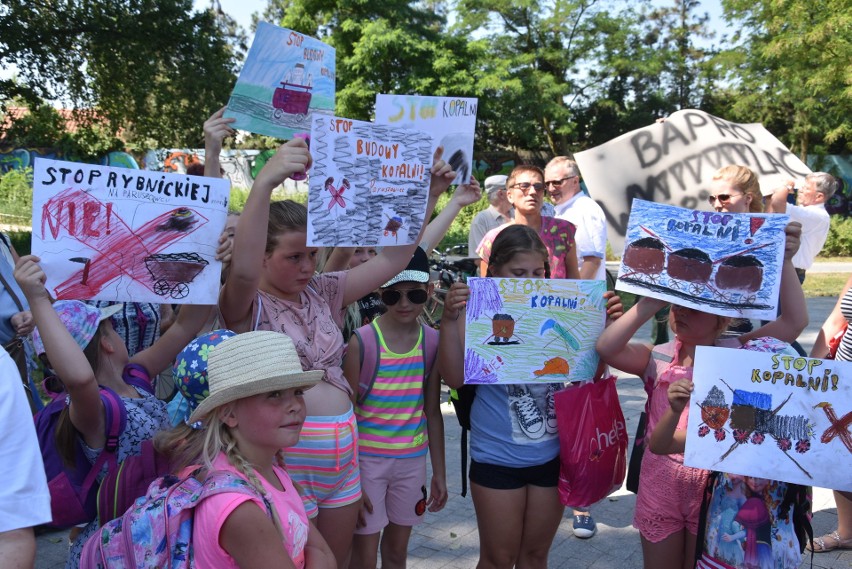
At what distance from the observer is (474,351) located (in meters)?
2.97

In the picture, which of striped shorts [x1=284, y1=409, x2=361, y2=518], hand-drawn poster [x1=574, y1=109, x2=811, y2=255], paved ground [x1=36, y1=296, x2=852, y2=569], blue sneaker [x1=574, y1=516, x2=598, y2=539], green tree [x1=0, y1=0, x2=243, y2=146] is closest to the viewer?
striped shorts [x1=284, y1=409, x2=361, y2=518]

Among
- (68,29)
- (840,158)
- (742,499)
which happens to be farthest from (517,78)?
(742,499)

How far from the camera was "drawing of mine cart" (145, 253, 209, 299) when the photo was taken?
2.65 metres

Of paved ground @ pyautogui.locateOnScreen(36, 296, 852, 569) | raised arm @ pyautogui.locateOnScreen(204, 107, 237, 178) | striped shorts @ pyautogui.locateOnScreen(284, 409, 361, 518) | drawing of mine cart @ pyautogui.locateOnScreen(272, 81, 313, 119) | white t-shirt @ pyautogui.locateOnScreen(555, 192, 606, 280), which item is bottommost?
paved ground @ pyautogui.locateOnScreen(36, 296, 852, 569)

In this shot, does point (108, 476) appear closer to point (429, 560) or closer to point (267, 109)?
point (267, 109)

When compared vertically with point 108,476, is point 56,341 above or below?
above

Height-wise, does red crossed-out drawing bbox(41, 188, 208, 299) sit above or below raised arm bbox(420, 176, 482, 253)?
below

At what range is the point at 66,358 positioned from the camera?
2.20 meters

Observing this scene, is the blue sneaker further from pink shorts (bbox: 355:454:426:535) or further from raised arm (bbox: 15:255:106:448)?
raised arm (bbox: 15:255:106:448)

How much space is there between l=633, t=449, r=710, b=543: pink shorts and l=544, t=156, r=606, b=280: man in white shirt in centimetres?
246

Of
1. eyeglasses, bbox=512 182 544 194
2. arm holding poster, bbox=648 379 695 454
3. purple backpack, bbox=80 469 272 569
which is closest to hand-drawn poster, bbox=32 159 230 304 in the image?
purple backpack, bbox=80 469 272 569

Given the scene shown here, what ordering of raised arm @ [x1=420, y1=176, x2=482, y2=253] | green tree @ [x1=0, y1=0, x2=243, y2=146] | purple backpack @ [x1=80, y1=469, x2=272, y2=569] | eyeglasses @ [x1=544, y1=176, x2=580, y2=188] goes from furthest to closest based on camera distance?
green tree @ [x1=0, y1=0, x2=243, y2=146] → eyeglasses @ [x1=544, y1=176, x2=580, y2=188] → raised arm @ [x1=420, y1=176, x2=482, y2=253] → purple backpack @ [x1=80, y1=469, x2=272, y2=569]

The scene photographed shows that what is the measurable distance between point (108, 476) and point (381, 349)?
124 centimetres

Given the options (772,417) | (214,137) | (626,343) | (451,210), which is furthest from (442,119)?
(772,417)
